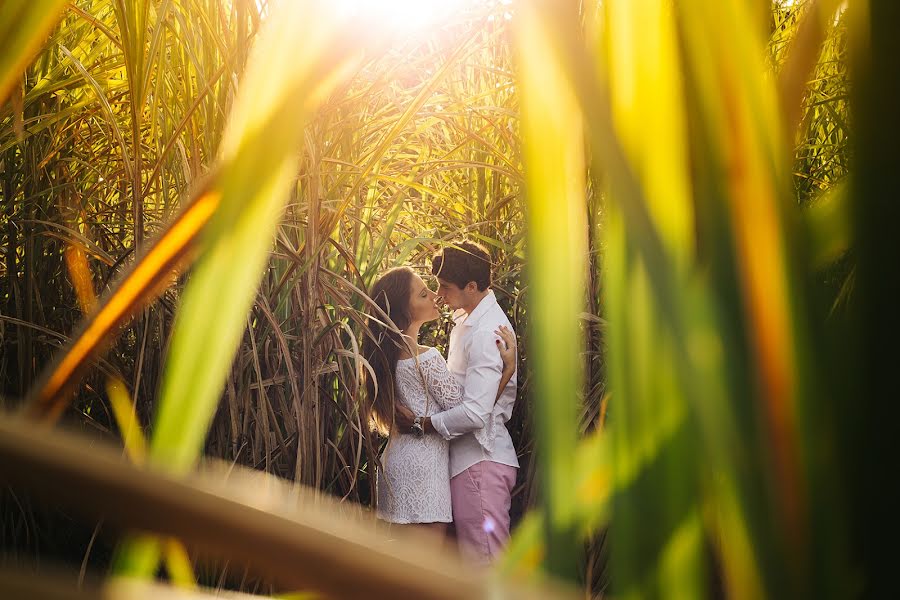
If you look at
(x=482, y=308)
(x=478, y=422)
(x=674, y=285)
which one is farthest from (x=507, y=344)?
(x=674, y=285)

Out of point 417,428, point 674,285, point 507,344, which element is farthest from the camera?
point 417,428

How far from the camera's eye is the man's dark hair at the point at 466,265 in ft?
8.11

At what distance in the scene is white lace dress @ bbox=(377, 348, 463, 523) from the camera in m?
2.48

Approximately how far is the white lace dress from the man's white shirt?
0.20 feet

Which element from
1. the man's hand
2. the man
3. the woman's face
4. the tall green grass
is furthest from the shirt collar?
the tall green grass

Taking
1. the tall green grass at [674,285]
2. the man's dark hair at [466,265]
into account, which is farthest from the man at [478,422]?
the tall green grass at [674,285]

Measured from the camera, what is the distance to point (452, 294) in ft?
8.57

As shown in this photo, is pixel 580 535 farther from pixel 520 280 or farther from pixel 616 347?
pixel 520 280

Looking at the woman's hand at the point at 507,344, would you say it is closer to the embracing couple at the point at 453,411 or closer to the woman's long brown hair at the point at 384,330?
the embracing couple at the point at 453,411

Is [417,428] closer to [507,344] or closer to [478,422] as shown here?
[478,422]

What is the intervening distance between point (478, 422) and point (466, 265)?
488 millimetres

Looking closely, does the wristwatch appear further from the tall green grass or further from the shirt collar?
the tall green grass

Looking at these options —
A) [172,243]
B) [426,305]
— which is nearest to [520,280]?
[426,305]

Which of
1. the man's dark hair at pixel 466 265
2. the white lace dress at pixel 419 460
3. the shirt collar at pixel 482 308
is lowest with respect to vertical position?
the white lace dress at pixel 419 460
